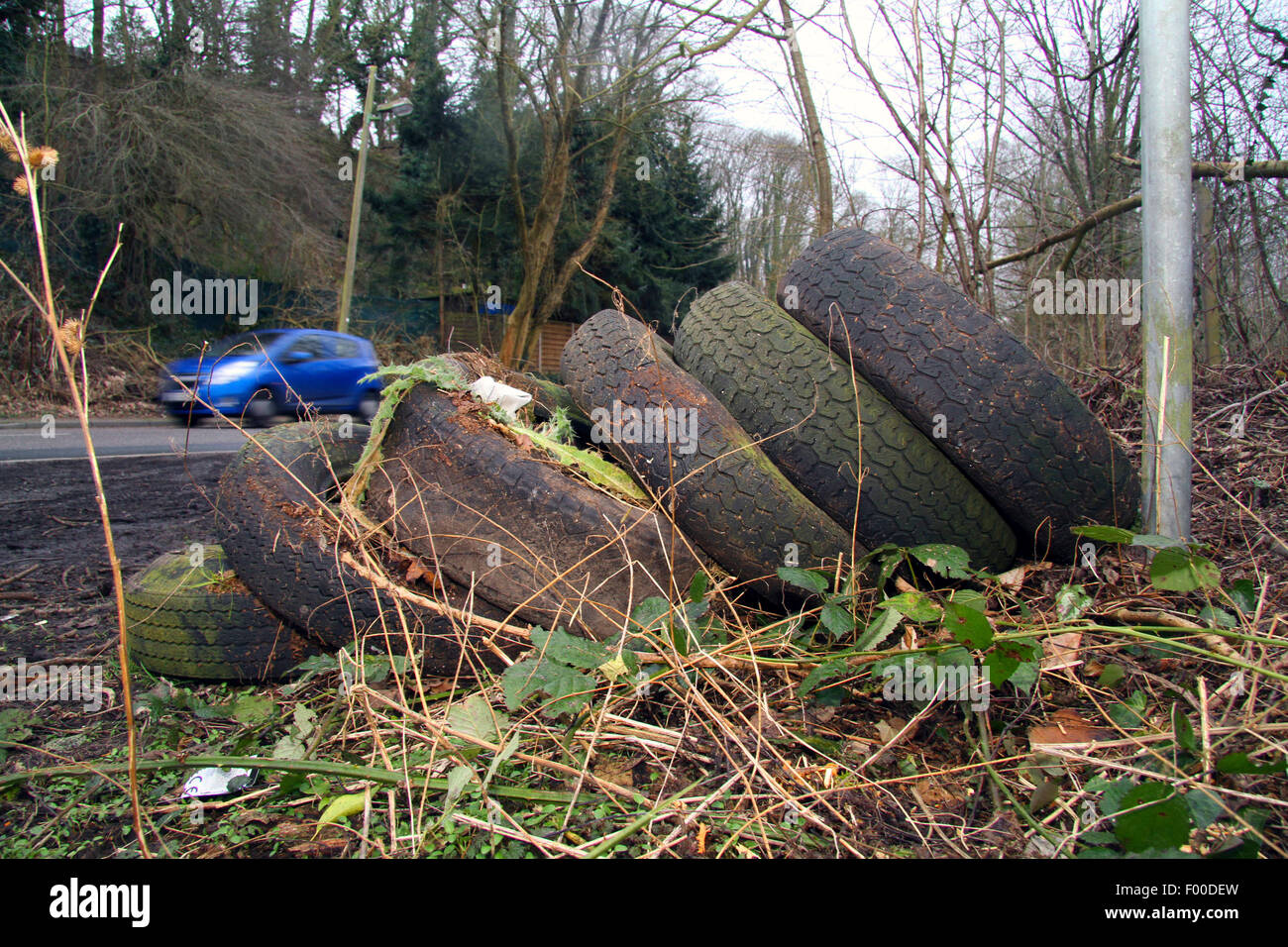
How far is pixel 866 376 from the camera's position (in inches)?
100

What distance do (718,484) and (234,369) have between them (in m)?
11.5

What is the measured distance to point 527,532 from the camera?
2.44 m

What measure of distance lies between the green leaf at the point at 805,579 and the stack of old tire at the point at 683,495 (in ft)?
0.53

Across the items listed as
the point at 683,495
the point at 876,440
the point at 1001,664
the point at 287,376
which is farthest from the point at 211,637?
the point at 287,376

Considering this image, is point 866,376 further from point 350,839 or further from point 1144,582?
point 350,839

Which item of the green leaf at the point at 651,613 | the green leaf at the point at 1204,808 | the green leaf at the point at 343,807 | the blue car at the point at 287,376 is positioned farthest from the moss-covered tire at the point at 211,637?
the blue car at the point at 287,376

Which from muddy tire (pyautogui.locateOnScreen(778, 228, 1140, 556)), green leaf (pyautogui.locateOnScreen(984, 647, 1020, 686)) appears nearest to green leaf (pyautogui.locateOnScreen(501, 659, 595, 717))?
green leaf (pyautogui.locateOnScreen(984, 647, 1020, 686))

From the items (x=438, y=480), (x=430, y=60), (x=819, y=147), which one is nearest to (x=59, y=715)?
(x=438, y=480)

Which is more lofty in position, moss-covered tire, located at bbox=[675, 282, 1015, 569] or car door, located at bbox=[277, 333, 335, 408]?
car door, located at bbox=[277, 333, 335, 408]

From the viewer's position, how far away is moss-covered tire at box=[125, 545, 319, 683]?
254 cm

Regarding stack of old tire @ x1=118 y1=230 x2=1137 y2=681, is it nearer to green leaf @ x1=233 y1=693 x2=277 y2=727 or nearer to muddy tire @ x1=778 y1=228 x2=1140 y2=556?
muddy tire @ x1=778 y1=228 x2=1140 y2=556

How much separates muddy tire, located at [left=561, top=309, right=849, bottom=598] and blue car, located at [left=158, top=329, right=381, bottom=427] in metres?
9.53

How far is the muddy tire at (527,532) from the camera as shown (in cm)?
237

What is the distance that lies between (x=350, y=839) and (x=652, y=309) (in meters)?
22.1
